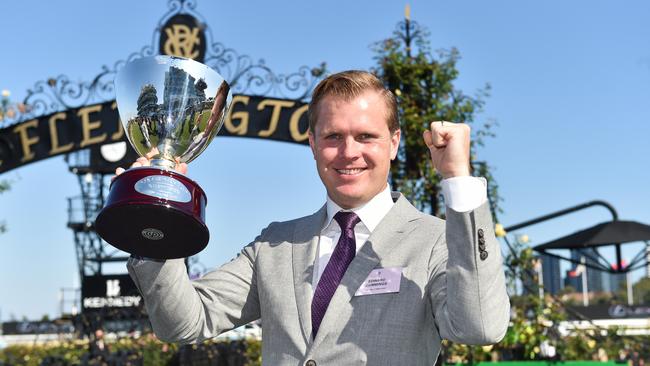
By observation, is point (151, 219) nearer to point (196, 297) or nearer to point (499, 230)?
point (196, 297)

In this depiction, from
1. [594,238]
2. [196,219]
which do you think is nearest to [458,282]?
[196,219]

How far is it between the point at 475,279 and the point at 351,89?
2.24 ft

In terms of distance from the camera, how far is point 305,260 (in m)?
2.44

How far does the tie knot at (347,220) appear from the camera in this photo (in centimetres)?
243

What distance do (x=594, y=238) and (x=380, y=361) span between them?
6.49m

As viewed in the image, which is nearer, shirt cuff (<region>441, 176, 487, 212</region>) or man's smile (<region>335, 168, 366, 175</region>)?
shirt cuff (<region>441, 176, 487, 212</region>)

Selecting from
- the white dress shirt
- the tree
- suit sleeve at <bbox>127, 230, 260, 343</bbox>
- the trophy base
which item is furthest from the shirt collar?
the tree

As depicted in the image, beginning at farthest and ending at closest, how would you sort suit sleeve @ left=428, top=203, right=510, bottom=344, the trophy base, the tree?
1. the tree
2. the trophy base
3. suit sleeve @ left=428, top=203, right=510, bottom=344

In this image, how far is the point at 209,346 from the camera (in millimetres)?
8641

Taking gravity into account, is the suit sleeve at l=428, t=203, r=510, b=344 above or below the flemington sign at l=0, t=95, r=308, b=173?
below

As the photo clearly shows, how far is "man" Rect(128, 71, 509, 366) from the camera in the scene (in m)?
2.20

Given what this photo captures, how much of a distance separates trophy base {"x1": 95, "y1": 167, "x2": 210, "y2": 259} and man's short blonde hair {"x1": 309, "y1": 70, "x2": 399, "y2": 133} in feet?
1.54

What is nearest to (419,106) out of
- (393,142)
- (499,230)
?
(499,230)

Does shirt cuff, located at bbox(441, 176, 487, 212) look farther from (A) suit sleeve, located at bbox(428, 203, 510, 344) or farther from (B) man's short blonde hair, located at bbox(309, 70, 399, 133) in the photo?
(B) man's short blonde hair, located at bbox(309, 70, 399, 133)
